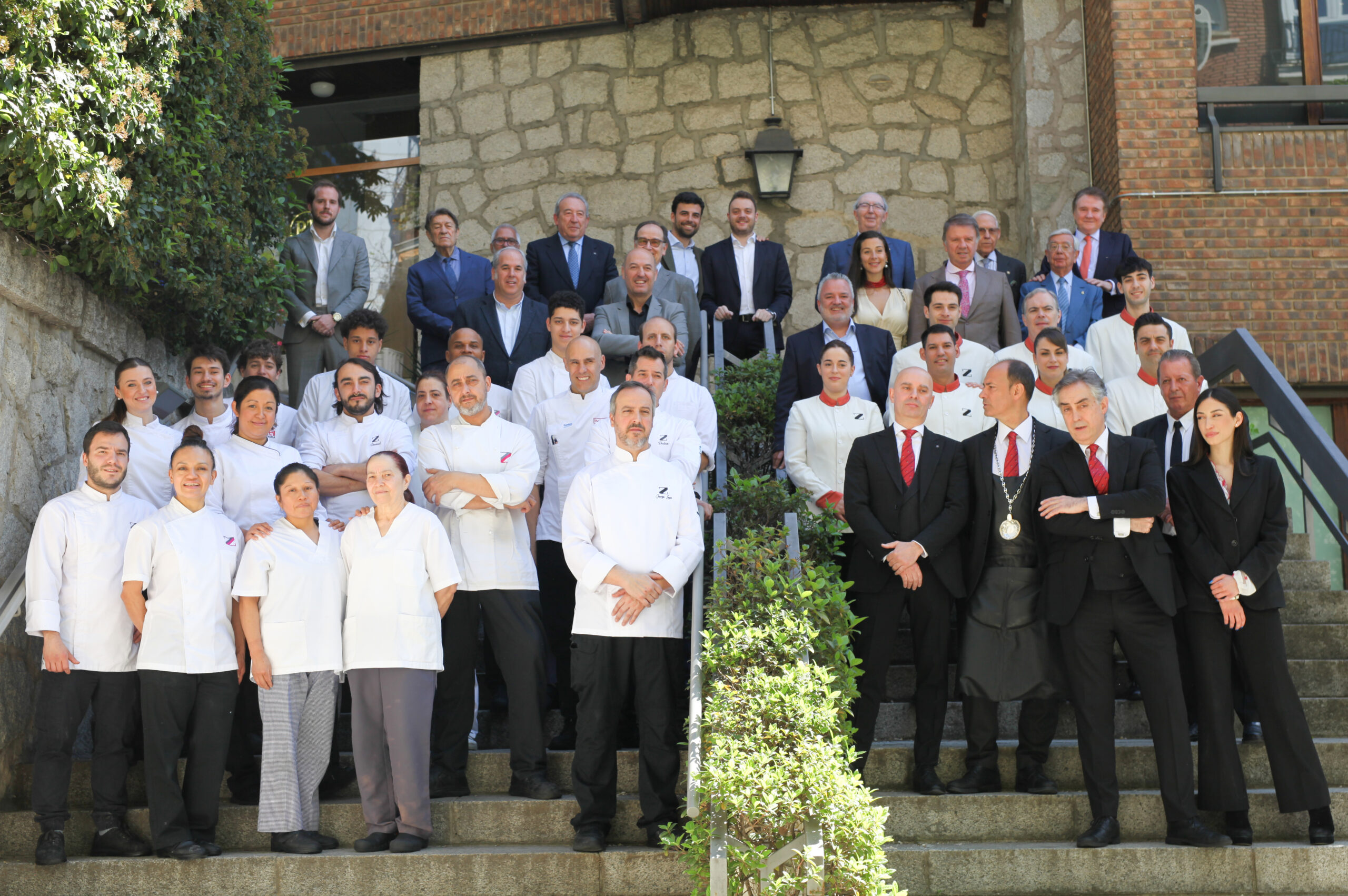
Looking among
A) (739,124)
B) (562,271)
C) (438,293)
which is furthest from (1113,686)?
(739,124)

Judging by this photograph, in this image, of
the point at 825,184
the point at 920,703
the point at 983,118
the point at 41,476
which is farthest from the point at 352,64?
the point at 920,703

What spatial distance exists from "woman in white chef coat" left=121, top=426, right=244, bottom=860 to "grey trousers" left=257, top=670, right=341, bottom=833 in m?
0.20

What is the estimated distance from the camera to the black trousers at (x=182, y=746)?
192 inches

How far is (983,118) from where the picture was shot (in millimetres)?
10539

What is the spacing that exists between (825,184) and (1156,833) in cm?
679

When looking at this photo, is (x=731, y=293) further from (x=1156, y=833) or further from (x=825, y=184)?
(x=1156, y=833)

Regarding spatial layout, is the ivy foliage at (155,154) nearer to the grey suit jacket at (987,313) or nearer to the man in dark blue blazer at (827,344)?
the man in dark blue blazer at (827,344)

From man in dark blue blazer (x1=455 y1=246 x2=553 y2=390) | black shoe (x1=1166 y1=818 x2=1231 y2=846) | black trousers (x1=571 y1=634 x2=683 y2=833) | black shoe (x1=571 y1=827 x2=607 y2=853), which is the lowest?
black shoe (x1=571 y1=827 x2=607 y2=853)

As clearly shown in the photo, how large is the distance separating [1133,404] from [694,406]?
2.24m

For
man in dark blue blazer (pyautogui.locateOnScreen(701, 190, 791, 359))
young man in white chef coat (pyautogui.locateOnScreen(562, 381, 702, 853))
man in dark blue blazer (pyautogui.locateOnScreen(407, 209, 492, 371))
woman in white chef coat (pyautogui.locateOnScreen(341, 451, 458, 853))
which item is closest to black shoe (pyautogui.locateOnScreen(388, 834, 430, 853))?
woman in white chef coat (pyautogui.locateOnScreen(341, 451, 458, 853))

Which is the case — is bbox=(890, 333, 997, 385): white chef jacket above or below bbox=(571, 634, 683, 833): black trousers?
above

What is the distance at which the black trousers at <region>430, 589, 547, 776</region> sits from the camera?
Answer: 522 cm

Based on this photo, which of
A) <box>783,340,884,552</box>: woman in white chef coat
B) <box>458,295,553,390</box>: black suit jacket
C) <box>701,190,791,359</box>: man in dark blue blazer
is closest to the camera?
<box>783,340,884,552</box>: woman in white chef coat

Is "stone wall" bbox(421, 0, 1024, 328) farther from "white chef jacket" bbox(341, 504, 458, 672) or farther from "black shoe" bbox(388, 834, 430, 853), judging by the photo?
"black shoe" bbox(388, 834, 430, 853)
